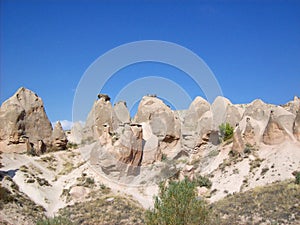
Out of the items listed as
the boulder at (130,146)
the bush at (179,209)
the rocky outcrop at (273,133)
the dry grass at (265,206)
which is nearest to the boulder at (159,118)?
the boulder at (130,146)

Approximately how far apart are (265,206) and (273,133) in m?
8.32

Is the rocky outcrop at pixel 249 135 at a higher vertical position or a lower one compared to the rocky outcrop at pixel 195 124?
lower

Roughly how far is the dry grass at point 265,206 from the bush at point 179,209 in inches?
250

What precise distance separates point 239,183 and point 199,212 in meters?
12.9

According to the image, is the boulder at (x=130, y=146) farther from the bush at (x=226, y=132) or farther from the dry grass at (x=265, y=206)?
the dry grass at (x=265, y=206)

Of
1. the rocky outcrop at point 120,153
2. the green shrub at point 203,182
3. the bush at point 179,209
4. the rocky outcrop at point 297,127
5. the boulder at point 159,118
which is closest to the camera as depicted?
the bush at point 179,209

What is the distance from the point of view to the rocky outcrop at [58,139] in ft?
104

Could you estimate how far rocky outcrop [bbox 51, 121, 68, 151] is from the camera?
104 feet

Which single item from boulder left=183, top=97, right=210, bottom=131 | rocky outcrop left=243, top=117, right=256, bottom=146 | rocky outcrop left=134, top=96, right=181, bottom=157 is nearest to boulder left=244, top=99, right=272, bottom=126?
rocky outcrop left=243, top=117, right=256, bottom=146

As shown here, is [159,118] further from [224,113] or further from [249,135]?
[249,135]

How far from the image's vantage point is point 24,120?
30.8m

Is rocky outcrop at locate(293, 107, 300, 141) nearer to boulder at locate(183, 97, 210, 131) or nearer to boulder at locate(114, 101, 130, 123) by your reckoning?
boulder at locate(183, 97, 210, 131)

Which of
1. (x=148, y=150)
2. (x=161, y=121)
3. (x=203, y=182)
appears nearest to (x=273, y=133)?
(x=203, y=182)

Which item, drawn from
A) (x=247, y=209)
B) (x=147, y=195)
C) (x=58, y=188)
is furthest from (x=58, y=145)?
(x=247, y=209)
